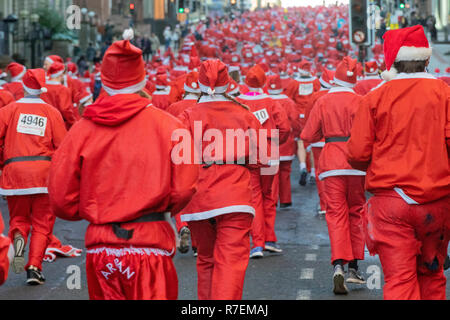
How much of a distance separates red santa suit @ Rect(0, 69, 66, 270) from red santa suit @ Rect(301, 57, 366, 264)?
92.3 inches

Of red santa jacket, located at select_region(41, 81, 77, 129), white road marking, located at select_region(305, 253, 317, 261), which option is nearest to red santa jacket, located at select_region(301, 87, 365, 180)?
white road marking, located at select_region(305, 253, 317, 261)

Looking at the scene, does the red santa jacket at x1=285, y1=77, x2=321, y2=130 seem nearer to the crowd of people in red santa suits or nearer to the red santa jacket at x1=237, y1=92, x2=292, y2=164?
the crowd of people in red santa suits

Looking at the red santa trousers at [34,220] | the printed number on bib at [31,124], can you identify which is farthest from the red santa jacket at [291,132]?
the printed number on bib at [31,124]

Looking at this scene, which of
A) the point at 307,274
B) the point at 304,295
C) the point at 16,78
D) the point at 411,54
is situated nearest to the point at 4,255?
the point at 411,54

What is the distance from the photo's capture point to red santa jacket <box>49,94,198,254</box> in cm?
473

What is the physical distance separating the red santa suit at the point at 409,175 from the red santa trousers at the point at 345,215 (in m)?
2.32

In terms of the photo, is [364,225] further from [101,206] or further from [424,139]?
[101,206]

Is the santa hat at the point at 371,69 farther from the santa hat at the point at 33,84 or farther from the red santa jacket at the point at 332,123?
A: the santa hat at the point at 33,84

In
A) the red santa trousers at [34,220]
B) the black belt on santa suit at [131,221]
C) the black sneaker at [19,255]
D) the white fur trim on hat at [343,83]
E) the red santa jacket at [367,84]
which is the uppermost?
the white fur trim on hat at [343,83]

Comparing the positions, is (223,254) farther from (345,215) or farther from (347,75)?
(347,75)

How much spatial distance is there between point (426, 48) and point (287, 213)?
7.40 metres

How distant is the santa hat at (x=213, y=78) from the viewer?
262 inches

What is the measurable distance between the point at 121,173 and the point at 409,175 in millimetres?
1719

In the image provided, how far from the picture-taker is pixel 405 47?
558 centimetres
